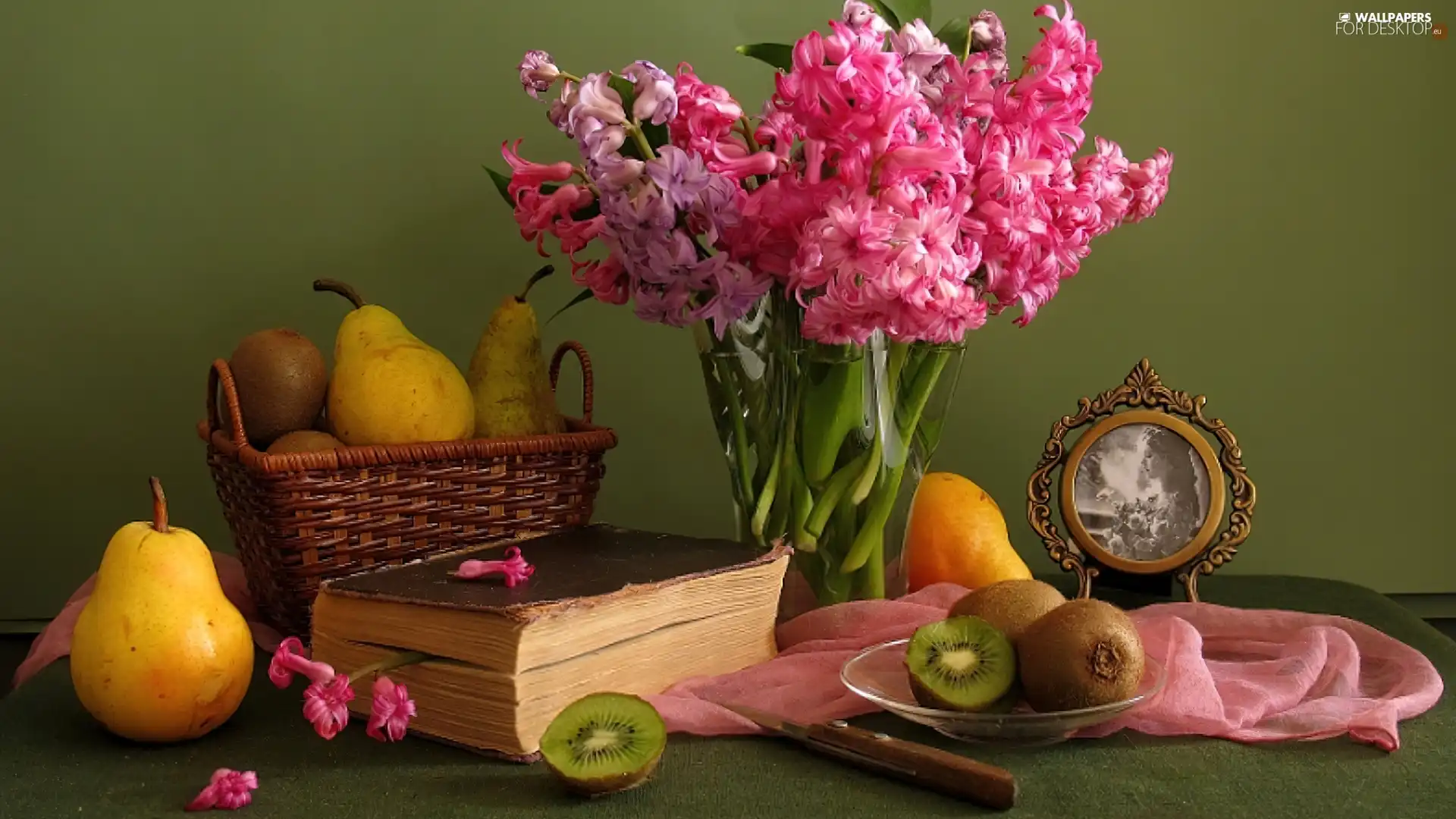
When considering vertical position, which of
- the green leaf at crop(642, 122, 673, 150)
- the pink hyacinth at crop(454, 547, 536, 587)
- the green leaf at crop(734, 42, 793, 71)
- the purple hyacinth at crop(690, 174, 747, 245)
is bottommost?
the pink hyacinth at crop(454, 547, 536, 587)

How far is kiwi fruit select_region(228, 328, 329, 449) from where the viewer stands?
1.10 metres

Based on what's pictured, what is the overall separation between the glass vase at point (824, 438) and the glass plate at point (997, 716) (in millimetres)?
184

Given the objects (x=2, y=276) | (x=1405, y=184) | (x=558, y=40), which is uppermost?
(x=558, y=40)

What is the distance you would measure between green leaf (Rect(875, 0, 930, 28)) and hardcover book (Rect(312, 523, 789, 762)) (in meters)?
0.44

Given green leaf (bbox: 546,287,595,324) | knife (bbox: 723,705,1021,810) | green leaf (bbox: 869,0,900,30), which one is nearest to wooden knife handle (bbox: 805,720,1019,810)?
knife (bbox: 723,705,1021,810)

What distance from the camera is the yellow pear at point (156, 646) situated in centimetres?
85

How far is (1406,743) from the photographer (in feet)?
2.82

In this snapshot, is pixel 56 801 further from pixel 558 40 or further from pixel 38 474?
pixel 558 40

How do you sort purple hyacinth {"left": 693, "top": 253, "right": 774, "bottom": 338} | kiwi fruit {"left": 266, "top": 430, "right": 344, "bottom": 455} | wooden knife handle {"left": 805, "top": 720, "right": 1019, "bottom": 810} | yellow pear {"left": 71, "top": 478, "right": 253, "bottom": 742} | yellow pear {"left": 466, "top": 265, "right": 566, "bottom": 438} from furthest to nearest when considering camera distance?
1. yellow pear {"left": 466, "top": 265, "right": 566, "bottom": 438}
2. kiwi fruit {"left": 266, "top": 430, "right": 344, "bottom": 455}
3. purple hyacinth {"left": 693, "top": 253, "right": 774, "bottom": 338}
4. yellow pear {"left": 71, "top": 478, "right": 253, "bottom": 742}
5. wooden knife handle {"left": 805, "top": 720, "right": 1019, "bottom": 810}

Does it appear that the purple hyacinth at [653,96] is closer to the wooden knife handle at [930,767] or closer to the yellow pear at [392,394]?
the yellow pear at [392,394]

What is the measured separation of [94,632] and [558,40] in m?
0.83

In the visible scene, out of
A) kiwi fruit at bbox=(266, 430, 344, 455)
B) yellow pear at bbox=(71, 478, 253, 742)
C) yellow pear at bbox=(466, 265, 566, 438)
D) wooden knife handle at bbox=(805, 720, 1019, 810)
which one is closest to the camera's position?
wooden knife handle at bbox=(805, 720, 1019, 810)

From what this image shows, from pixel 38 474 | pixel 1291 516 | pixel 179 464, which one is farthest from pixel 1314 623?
pixel 38 474

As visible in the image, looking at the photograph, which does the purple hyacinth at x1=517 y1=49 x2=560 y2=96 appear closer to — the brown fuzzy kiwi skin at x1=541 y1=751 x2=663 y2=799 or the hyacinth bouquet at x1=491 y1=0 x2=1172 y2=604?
the hyacinth bouquet at x1=491 y1=0 x2=1172 y2=604
